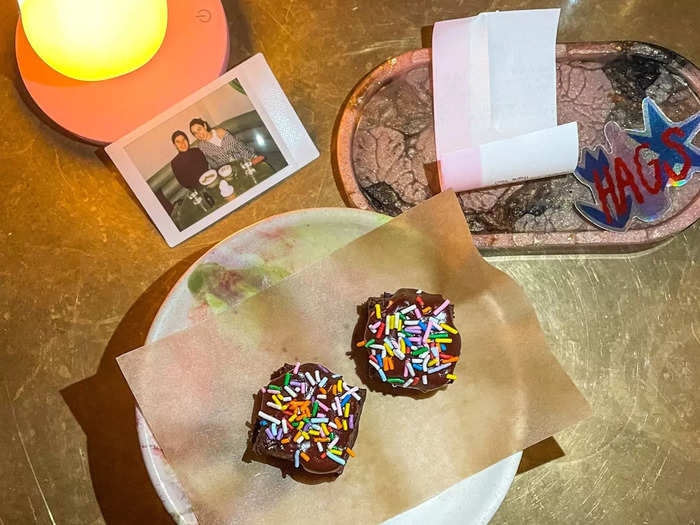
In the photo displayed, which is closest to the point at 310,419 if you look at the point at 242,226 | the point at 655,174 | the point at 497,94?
the point at 242,226

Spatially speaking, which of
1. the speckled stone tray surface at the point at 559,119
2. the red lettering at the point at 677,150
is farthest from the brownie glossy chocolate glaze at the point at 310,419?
the red lettering at the point at 677,150

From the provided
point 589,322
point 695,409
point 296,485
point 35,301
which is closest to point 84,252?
point 35,301

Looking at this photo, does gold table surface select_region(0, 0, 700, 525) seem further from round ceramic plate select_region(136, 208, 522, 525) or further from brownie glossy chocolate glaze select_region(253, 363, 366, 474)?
brownie glossy chocolate glaze select_region(253, 363, 366, 474)

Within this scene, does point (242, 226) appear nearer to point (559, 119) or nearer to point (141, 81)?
point (141, 81)

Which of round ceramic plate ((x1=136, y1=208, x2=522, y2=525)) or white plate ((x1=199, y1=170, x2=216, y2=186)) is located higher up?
white plate ((x1=199, y1=170, x2=216, y2=186))

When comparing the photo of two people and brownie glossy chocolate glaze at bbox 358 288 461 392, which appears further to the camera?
the photo of two people

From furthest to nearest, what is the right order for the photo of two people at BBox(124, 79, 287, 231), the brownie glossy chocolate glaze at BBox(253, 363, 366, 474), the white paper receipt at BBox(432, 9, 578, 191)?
the photo of two people at BBox(124, 79, 287, 231), the white paper receipt at BBox(432, 9, 578, 191), the brownie glossy chocolate glaze at BBox(253, 363, 366, 474)

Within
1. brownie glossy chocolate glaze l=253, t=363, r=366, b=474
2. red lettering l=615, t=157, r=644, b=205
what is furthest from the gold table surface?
brownie glossy chocolate glaze l=253, t=363, r=366, b=474
